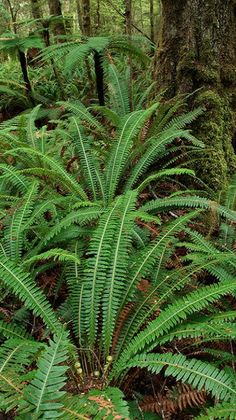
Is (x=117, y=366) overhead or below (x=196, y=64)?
below

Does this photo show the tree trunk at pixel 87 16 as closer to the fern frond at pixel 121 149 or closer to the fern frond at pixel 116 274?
the fern frond at pixel 121 149

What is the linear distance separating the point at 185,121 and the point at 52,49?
212 cm

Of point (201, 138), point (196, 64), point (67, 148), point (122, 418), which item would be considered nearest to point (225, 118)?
point (201, 138)

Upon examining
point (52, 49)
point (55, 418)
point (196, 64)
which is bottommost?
point (55, 418)

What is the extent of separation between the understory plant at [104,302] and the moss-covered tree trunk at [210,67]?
0.53 metres

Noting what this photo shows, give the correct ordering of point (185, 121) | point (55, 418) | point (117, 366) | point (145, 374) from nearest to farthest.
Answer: point (55, 418), point (117, 366), point (145, 374), point (185, 121)

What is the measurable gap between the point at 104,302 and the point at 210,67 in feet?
8.37

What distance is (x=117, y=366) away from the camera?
190cm

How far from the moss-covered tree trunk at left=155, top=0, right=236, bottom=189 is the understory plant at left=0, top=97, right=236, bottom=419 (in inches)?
20.8

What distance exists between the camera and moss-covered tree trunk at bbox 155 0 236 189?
3623 millimetres

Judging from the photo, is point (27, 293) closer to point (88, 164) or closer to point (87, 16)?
point (88, 164)

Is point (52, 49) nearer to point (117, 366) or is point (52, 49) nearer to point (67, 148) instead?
point (67, 148)

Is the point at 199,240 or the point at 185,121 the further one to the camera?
the point at 185,121

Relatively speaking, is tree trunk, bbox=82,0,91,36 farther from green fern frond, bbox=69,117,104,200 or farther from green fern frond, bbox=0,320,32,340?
green fern frond, bbox=0,320,32,340
